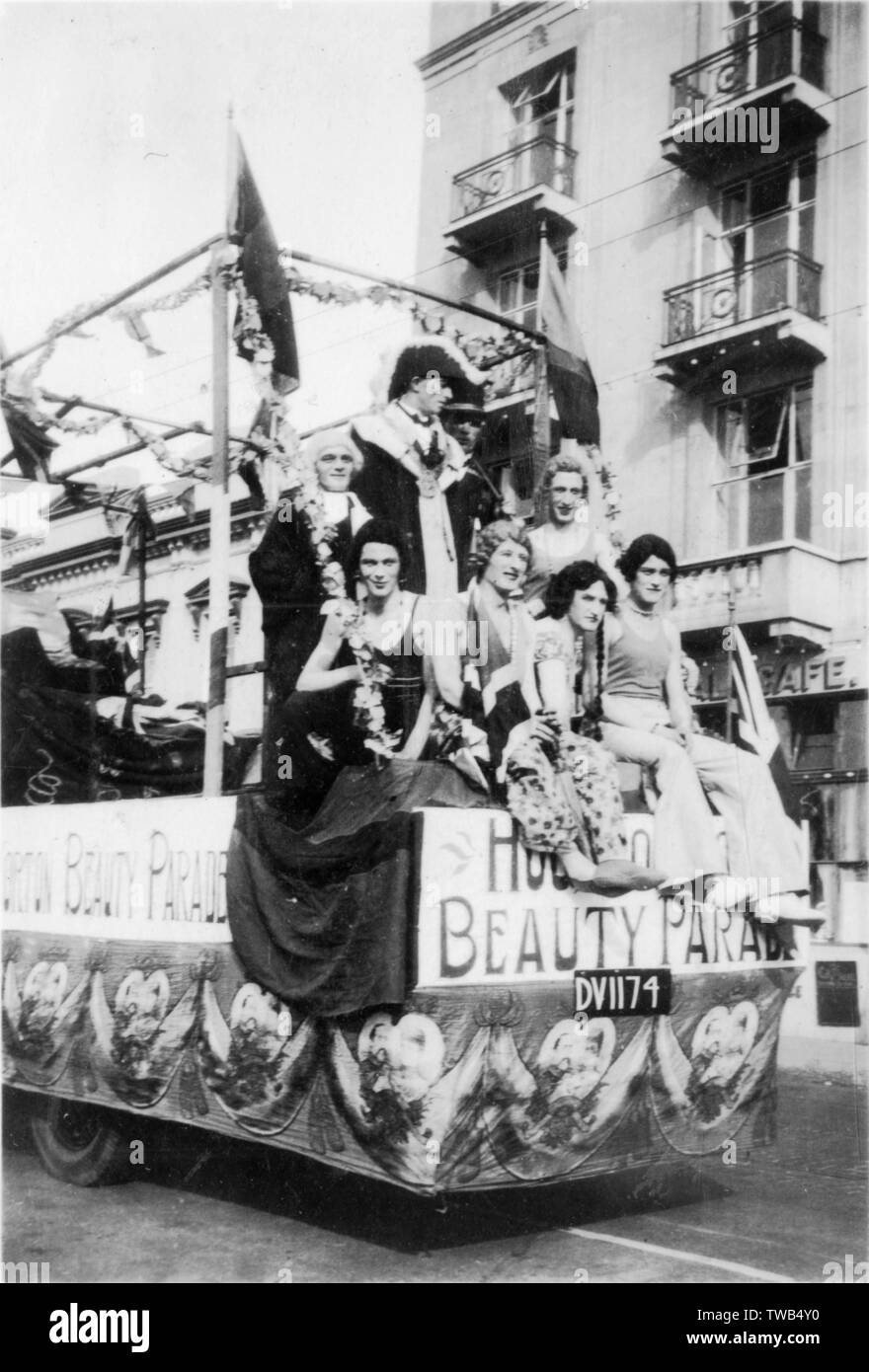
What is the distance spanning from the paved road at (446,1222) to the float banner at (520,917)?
987mm

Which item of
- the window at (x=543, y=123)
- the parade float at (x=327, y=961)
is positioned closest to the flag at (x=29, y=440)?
the parade float at (x=327, y=961)

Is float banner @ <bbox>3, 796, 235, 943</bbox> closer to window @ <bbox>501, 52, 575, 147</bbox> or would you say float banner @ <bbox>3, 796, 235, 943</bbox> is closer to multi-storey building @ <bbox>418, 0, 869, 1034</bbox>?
multi-storey building @ <bbox>418, 0, 869, 1034</bbox>

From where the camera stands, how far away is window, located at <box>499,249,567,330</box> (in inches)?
237

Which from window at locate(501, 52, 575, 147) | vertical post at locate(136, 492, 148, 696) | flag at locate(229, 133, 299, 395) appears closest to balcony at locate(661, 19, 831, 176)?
window at locate(501, 52, 575, 147)

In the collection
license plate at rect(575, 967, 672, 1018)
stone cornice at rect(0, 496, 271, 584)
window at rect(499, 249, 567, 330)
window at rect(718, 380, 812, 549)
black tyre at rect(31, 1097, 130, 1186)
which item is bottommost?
black tyre at rect(31, 1097, 130, 1186)

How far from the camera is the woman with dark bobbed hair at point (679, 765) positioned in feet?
16.6

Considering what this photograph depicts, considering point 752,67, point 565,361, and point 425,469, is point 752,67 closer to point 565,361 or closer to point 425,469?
point 565,361

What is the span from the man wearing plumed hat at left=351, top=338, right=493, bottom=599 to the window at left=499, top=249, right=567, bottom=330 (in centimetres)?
72

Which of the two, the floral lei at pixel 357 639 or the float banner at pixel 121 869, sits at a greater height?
the floral lei at pixel 357 639

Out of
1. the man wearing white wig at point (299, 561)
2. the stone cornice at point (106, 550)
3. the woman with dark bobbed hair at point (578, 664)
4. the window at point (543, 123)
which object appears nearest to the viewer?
the woman with dark bobbed hair at point (578, 664)

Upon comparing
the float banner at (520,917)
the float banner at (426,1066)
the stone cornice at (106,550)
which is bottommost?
the float banner at (426,1066)

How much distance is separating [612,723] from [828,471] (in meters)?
1.59

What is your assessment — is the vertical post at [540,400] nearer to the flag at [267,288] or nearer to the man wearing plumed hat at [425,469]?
the man wearing plumed hat at [425,469]

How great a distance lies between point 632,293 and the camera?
239 inches
